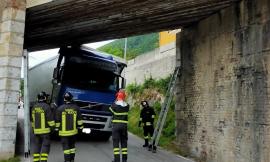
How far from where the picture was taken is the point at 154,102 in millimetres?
25359

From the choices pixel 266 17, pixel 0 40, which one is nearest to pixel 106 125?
pixel 0 40

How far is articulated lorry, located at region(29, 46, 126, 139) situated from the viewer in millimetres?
15641

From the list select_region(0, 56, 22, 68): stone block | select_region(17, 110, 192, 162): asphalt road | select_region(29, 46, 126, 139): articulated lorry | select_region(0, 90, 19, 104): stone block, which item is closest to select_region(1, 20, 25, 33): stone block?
select_region(0, 56, 22, 68): stone block

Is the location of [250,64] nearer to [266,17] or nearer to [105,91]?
[266,17]

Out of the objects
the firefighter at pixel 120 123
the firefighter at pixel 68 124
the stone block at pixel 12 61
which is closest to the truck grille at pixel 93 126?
the stone block at pixel 12 61

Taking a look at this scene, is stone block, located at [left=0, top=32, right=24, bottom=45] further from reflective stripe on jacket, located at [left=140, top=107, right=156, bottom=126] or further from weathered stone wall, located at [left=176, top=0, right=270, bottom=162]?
weathered stone wall, located at [left=176, top=0, right=270, bottom=162]

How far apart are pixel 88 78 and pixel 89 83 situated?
19 cm

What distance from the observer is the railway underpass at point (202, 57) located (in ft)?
37.1

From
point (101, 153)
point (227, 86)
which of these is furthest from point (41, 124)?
point (227, 86)

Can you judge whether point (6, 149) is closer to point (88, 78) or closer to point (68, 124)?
point (68, 124)

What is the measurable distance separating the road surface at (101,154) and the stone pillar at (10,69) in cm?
138

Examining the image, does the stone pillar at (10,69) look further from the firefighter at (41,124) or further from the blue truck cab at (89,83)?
the blue truck cab at (89,83)

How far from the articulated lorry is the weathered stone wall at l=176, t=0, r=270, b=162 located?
2753 mm

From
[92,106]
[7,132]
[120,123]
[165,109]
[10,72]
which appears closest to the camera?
[120,123]
